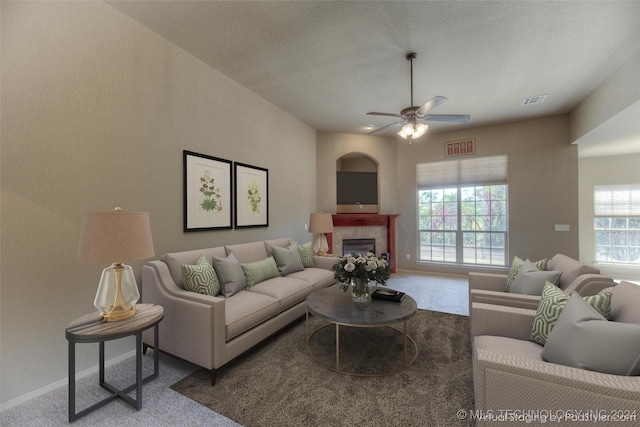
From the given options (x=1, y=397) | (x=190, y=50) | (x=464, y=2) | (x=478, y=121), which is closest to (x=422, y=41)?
(x=464, y=2)

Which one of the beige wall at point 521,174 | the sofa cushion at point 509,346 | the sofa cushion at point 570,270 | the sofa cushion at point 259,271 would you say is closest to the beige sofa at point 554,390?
the sofa cushion at point 509,346

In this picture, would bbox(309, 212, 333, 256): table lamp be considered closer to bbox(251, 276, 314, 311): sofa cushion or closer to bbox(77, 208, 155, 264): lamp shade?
bbox(251, 276, 314, 311): sofa cushion

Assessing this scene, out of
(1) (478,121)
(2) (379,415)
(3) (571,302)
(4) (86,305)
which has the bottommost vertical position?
(2) (379,415)

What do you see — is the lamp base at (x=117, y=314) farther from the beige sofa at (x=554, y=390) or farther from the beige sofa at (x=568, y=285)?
the beige sofa at (x=568, y=285)

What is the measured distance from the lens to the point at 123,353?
2.38 meters

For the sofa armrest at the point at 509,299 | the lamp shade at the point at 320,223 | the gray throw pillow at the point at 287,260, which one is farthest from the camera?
the lamp shade at the point at 320,223

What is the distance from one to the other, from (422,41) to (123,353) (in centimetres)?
411

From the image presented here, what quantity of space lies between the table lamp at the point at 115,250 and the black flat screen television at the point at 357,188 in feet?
14.0

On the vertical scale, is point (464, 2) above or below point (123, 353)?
above

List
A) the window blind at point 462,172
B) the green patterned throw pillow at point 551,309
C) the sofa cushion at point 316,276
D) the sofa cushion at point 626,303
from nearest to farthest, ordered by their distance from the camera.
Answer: the sofa cushion at point 626,303
the green patterned throw pillow at point 551,309
the sofa cushion at point 316,276
the window blind at point 462,172

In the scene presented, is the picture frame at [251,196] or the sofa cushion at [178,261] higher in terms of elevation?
the picture frame at [251,196]

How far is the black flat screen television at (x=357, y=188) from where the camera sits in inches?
225

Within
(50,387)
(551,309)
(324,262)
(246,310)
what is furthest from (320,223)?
(50,387)

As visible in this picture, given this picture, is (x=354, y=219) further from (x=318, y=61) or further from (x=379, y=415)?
(x=379, y=415)
